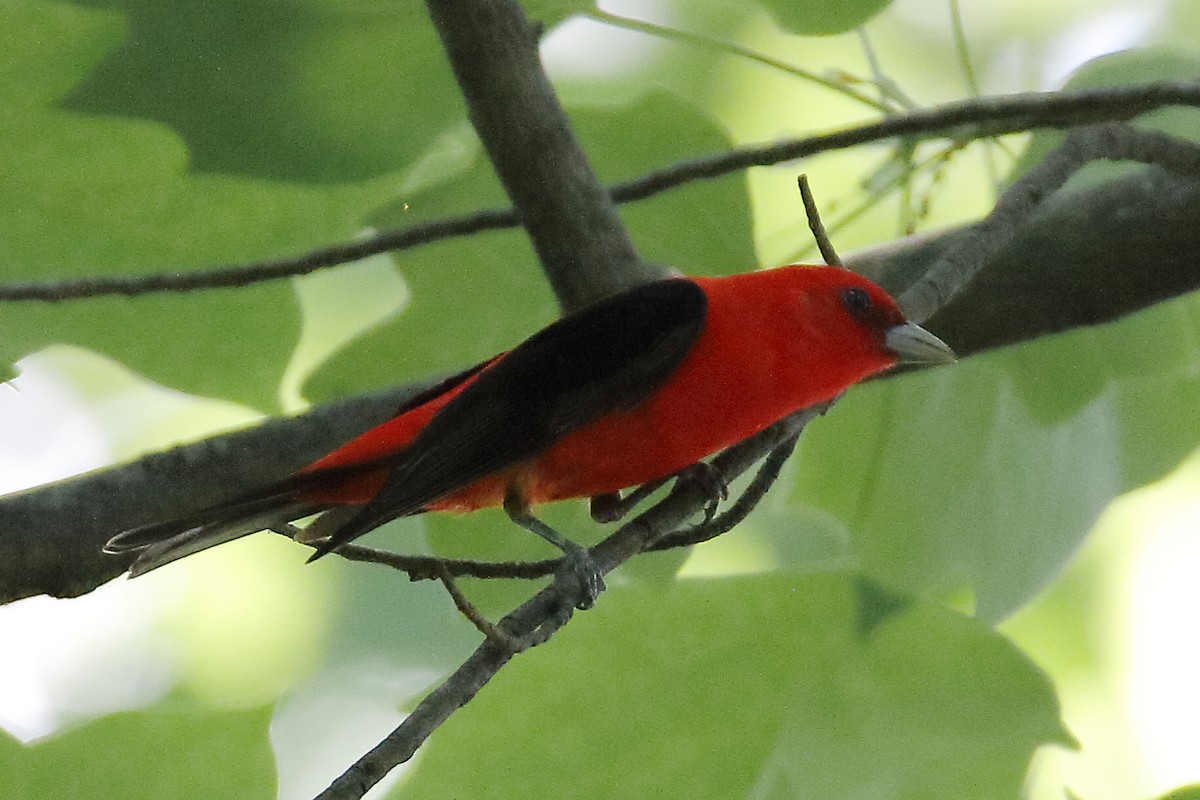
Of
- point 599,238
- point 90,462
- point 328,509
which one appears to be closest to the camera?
point 328,509

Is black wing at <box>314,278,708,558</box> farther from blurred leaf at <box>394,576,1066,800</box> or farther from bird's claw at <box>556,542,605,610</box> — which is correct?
blurred leaf at <box>394,576,1066,800</box>

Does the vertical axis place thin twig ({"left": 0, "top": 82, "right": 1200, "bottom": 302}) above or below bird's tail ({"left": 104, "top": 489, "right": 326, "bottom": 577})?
above

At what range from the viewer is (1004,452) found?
0.87 metres

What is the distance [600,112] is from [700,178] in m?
0.17

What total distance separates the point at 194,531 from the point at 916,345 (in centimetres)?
36

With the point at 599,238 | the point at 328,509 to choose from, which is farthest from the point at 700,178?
the point at 328,509

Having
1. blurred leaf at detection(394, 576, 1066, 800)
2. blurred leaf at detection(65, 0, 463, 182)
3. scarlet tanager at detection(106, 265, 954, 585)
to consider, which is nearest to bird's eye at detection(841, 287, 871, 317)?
scarlet tanager at detection(106, 265, 954, 585)

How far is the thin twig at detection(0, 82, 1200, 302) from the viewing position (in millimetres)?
652

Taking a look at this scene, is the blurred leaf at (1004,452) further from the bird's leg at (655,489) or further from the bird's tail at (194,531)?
the bird's tail at (194,531)

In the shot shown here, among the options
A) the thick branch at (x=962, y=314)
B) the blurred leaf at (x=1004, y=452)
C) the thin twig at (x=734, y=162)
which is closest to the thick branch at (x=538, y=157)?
the thin twig at (x=734, y=162)

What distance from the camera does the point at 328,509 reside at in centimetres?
61

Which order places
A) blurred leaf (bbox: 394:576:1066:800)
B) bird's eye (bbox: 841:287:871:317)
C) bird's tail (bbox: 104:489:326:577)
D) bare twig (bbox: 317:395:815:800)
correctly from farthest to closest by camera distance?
blurred leaf (bbox: 394:576:1066:800), bird's eye (bbox: 841:287:871:317), bird's tail (bbox: 104:489:326:577), bare twig (bbox: 317:395:815:800)

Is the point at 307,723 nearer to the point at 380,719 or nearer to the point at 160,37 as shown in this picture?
the point at 380,719

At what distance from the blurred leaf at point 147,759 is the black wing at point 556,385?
0.81 ft
